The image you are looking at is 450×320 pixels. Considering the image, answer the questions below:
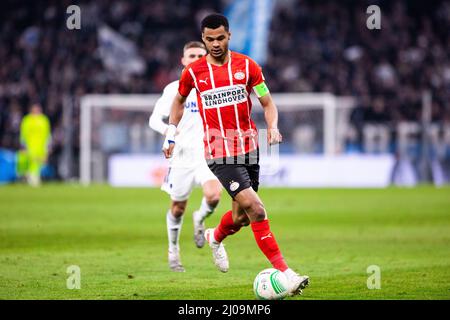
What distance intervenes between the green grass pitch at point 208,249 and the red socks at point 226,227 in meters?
0.42

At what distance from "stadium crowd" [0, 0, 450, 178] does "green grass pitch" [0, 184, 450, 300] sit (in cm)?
952

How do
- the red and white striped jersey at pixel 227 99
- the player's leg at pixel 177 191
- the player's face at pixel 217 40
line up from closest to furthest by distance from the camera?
the player's face at pixel 217 40
the red and white striped jersey at pixel 227 99
the player's leg at pixel 177 191

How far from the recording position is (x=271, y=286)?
7504mm

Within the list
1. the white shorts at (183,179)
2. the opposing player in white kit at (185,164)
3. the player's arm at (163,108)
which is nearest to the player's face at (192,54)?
the opposing player in white kit at (185,164)

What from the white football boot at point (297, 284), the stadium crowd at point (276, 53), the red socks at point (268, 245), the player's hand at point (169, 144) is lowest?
the white football boot at point (297, 284)

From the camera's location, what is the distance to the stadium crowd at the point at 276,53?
30.7 meters

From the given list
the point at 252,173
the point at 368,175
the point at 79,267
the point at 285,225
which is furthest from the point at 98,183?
the point at 252,173

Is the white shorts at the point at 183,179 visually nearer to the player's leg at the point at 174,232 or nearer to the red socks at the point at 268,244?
the player's leg at the point at 174,232

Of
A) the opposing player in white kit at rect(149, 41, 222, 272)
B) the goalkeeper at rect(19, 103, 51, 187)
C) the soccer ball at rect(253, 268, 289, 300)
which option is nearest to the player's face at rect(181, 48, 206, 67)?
the opposing player in white kit at rect(149, 41, 222, 272)

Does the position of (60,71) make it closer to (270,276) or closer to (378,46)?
(378,46)

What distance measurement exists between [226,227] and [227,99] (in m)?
1.45

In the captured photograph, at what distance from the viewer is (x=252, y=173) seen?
8344 mm

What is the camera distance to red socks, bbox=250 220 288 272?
777cm

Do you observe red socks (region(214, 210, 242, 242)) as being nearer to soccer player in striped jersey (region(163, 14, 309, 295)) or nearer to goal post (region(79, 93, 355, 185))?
soccer player in striped jersey (region(163, 14, 309, 295))
